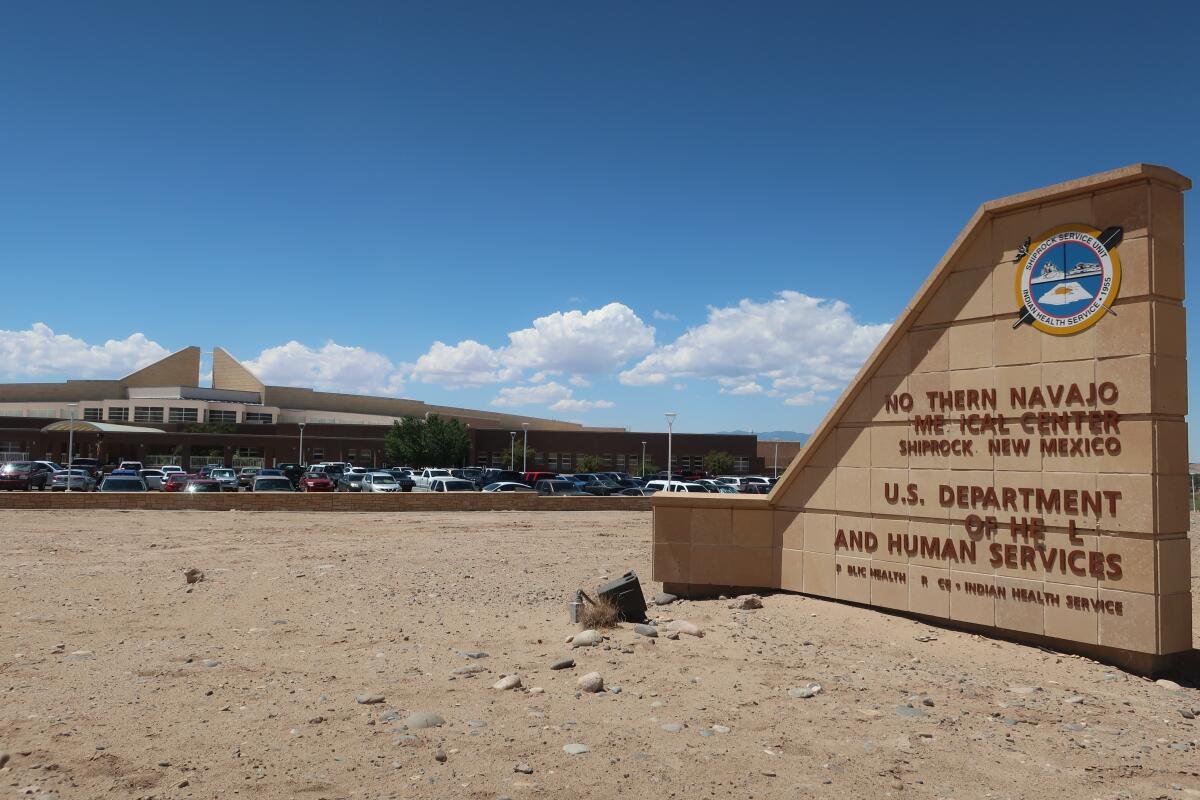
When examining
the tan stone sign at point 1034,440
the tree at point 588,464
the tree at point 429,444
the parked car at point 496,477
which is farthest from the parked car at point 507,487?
the tree at point 588,464

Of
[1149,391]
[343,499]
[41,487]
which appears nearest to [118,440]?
[41,487]

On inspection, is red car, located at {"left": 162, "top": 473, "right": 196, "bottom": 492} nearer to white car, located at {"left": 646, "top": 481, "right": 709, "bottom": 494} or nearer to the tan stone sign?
white car, located at {"left": 646, "top": 481, "right": 709, "bottom": 494}

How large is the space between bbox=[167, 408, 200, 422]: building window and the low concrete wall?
81.5 meters

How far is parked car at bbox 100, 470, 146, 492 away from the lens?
31.5m

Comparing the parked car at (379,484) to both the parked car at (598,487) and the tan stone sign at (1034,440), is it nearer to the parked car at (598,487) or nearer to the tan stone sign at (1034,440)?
the parked car at (598,487)

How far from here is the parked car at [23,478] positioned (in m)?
38.1

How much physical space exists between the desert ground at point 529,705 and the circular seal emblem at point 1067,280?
10.8 feet

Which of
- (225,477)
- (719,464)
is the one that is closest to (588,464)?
(719,464)

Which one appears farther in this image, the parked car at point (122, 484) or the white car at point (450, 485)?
the white car at point (450, 485)

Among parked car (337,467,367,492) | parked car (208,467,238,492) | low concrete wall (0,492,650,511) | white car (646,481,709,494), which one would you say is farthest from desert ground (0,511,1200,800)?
parked car (208,467,238,492)

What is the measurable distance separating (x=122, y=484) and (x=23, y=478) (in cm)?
1056

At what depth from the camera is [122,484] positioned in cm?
3194

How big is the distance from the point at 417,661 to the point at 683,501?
4.69 m

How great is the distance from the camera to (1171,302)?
26.7 ft
